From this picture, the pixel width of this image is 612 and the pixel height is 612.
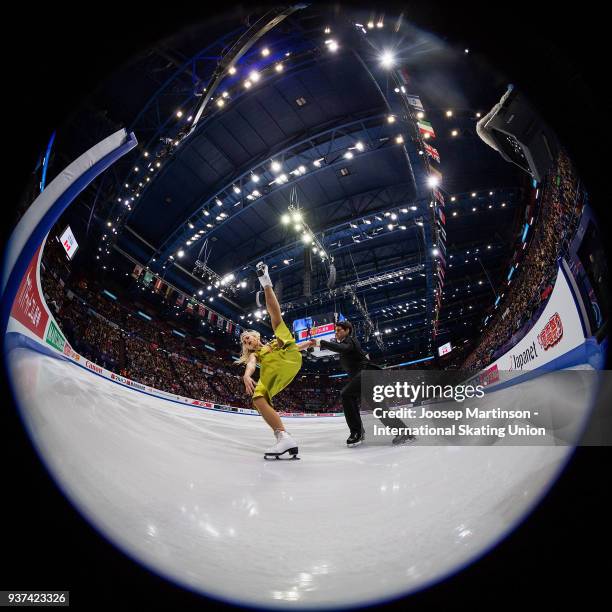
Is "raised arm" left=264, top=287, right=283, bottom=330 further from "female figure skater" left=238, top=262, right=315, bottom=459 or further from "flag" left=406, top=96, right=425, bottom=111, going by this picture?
"flag" left=406, top=96, right=425, bottom=111

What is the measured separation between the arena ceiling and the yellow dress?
3.99 meters

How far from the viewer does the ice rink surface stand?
1.72ft

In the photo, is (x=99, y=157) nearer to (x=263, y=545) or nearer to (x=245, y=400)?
(x=263, y=545)

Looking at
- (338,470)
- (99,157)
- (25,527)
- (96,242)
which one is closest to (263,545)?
(25,527)

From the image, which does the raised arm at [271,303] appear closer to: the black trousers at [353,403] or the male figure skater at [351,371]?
the male figure skater at [351,371]

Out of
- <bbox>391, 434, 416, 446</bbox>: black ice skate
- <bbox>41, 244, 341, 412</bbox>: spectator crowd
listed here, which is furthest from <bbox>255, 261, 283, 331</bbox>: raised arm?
<bbox>41, 244, 341, 412</bbox>: spectator crowd

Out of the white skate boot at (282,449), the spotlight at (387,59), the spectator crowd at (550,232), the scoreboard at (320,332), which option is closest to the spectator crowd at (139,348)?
the white skate boot at (282,449)

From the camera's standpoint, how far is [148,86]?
7.71 meters

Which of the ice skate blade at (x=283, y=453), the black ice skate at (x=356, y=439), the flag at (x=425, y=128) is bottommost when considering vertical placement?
the black ice skate at (x=356, y=439)

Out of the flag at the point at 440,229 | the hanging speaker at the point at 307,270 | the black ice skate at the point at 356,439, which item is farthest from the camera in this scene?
the hanging speaker at the point at 307,270

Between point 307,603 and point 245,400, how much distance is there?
19.4 meters

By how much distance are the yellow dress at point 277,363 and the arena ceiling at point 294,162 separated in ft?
13.1

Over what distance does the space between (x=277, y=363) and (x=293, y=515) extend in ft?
4.72

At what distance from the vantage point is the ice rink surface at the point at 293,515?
0.53m
